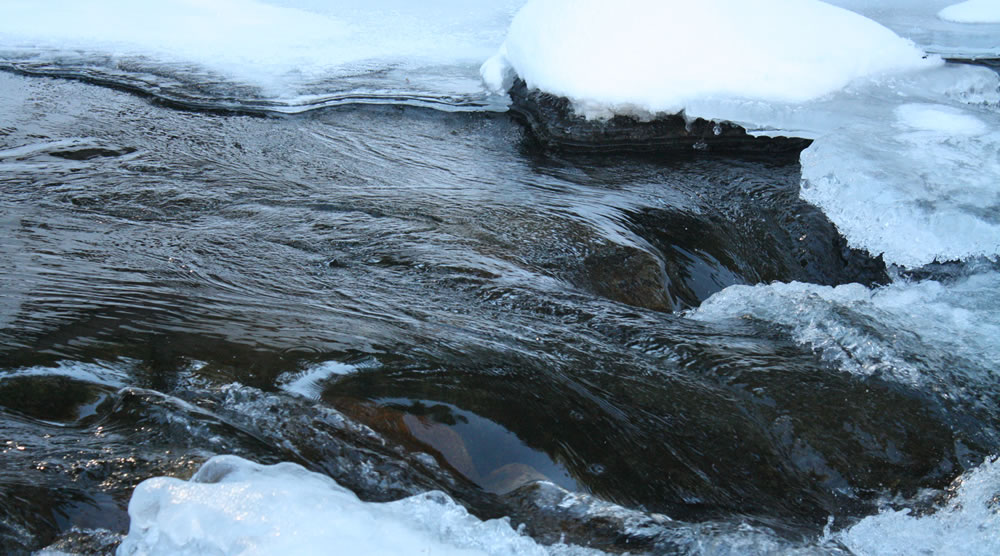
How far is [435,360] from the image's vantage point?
2.20 m

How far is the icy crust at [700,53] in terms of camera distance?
15.8 feet

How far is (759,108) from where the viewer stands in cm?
468

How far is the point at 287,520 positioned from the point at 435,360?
761 mm

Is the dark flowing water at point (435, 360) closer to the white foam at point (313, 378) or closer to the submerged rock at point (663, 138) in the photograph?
the white foam at point (313, 378)

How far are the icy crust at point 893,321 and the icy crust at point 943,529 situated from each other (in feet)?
1.50

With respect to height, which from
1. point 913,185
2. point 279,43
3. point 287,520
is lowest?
point 287,520

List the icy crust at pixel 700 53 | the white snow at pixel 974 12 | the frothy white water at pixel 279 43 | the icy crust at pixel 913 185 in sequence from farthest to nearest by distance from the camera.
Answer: the white snow at pixel 974 12 → the frothy white water at pixel 279 43 → the icy crust at pixel 700 53 → the icy crust at pixel 913 185

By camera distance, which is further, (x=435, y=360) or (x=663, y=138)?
(x=663, y=138)

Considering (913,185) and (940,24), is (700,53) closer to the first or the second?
(913,185)

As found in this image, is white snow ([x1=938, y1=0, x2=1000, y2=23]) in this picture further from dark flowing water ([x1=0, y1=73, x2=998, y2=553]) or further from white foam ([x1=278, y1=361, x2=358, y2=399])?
white foam ([x1=278, y1=361, x2=358, y2=399])

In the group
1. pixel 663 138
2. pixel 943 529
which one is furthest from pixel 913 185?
pixel 943 529

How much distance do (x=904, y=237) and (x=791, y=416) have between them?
1860mm

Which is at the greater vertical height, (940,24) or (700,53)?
(940,24)

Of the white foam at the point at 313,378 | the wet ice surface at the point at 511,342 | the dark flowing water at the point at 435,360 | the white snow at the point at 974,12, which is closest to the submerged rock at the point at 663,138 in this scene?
the wet ice surface at the point at 511,342
